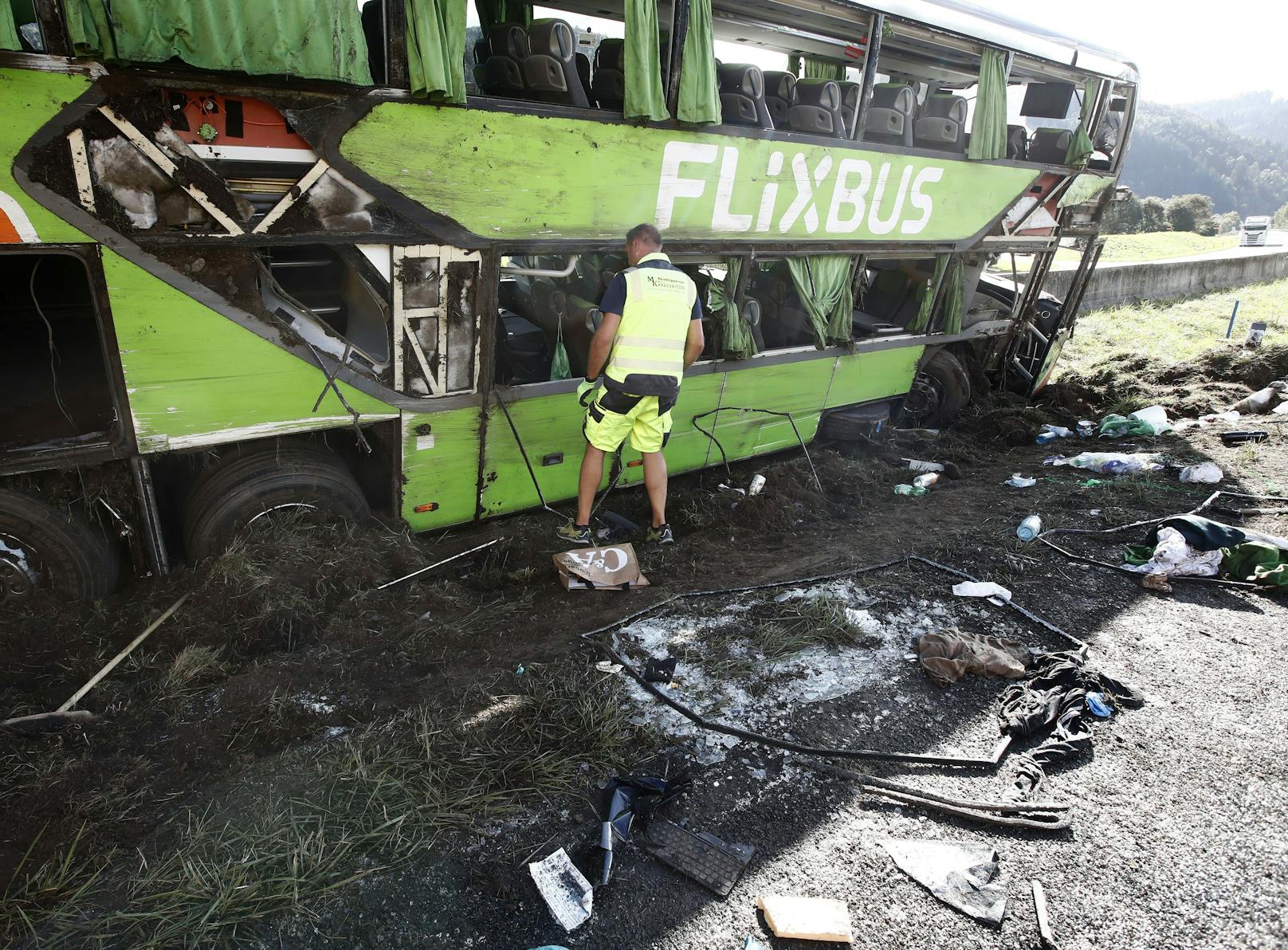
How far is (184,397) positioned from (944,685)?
4108 millimetres

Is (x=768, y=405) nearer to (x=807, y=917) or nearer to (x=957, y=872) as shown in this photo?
(x=957, y=872)

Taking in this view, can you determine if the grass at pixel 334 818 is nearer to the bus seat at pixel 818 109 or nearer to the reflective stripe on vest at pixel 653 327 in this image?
the reflective stripe on vest at pixel 653 327

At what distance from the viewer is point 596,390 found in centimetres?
481

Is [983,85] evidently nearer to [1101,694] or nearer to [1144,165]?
[1101,694]

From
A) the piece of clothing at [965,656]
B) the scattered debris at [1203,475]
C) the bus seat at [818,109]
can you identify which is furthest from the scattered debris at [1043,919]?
the scattered debris at [1203,475]

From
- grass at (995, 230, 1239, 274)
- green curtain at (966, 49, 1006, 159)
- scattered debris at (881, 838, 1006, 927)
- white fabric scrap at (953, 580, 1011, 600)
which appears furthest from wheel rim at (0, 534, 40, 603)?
grass at (995, 230, 1239, 274)

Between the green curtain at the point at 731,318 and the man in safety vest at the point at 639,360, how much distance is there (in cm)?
68

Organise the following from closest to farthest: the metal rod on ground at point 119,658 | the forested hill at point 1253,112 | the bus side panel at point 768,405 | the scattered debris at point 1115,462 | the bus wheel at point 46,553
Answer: the metal rod on ground at point 119,658
the bus wheel at point 46,553
the bus side panel at point 768,405
the scattered debris at point 1115,462
the forested hill at point 1253,112

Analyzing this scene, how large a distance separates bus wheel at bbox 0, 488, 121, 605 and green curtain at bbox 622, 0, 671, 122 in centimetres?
372

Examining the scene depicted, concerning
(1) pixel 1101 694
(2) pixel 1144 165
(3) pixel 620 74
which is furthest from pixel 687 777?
(2) pixel 1144 165

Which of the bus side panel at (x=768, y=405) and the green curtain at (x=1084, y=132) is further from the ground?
the green curtain at (x=1084, y=132)

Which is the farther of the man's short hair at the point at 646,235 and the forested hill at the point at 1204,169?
the forested hill at the point at 1204,169

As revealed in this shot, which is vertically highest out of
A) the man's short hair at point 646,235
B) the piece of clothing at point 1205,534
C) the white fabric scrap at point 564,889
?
the man's short hair at point 646,235

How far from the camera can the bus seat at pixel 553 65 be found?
438cm
